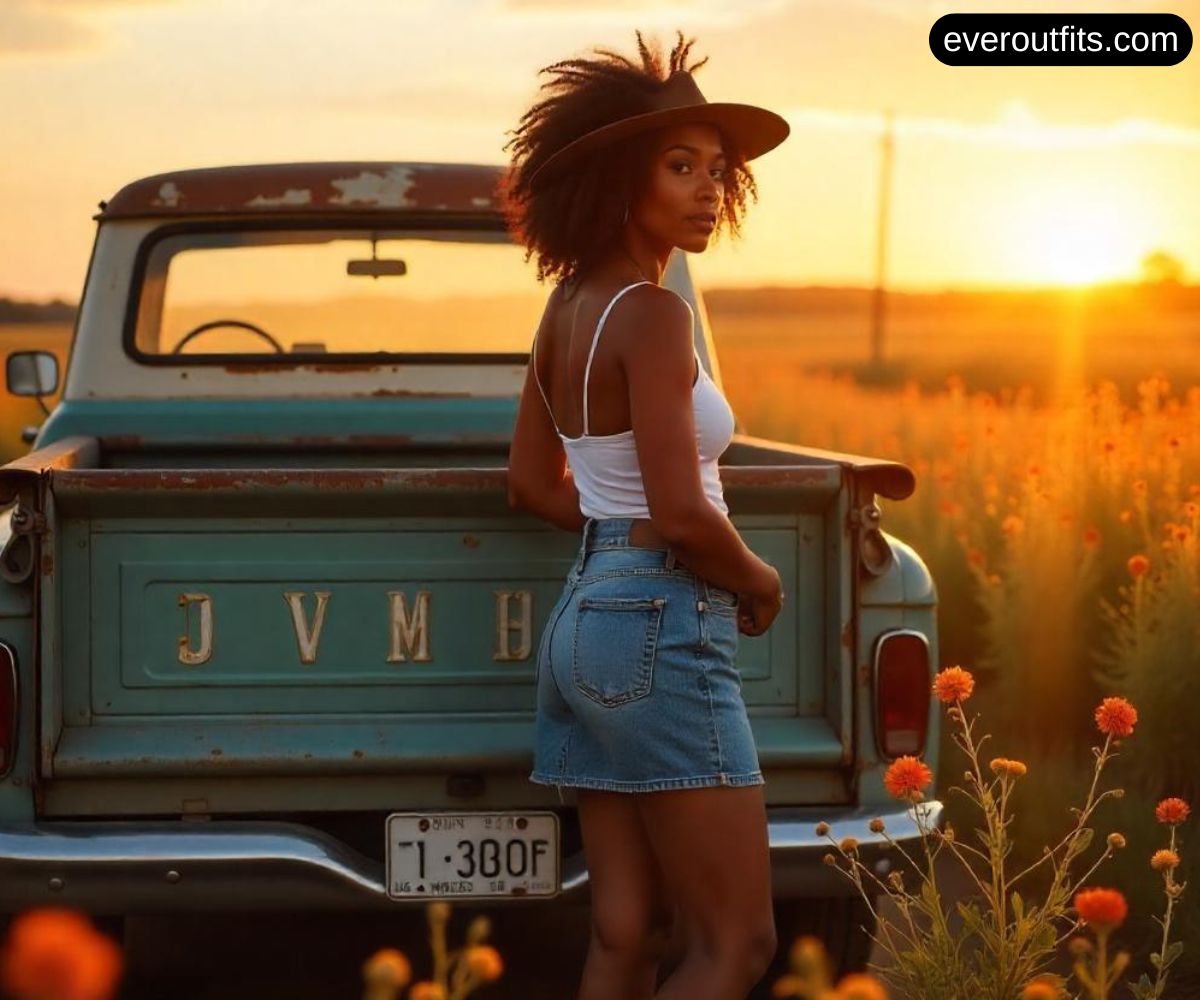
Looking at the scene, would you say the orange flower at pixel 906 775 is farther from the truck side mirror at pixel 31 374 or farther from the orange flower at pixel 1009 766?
the truck side mirror at pixel 31 374

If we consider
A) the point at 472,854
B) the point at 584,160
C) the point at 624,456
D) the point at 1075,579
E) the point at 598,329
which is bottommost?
the point at 472,854

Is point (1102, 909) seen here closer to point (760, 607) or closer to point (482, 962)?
point (482, 962)

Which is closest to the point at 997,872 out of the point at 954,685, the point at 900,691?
the point at 954,685

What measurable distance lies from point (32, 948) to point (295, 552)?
2981 mm

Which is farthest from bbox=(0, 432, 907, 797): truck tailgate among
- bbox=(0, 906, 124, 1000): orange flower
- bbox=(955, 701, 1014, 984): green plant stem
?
bbox=(0, 906, 124, 1000): orange flower

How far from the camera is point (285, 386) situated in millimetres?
6145

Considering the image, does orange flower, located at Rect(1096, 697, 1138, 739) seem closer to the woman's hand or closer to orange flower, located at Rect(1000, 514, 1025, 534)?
the woman's hand

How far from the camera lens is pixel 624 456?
11.0ft

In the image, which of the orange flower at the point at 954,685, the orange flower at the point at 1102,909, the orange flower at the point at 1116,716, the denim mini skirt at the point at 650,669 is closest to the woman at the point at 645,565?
the denim mini skirt at the point at 650,669

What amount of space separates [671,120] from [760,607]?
2.70 ft

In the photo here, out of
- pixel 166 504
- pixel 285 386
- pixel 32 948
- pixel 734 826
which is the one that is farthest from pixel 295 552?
pixel 32 948

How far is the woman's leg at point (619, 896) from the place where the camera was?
11.4 ft

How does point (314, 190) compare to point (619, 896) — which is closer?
point (619, 896)

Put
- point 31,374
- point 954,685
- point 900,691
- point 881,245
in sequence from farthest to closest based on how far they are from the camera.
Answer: point 881,245
point 31,374
point 900,691
point 954,685
